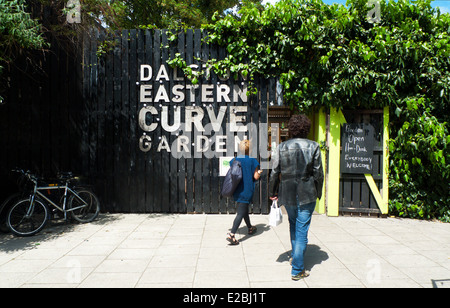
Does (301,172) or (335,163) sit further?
(335,163)

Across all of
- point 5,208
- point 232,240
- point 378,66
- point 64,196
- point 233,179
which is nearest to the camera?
point 232,240

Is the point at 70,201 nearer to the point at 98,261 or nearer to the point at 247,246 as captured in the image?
the point at 98,261

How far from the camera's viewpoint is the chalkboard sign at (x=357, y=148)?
646 cm

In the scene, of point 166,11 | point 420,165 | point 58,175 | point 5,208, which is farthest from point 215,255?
point 166,11

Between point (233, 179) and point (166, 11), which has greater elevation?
point (166, 11)

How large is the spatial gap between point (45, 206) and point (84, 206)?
0.83 m

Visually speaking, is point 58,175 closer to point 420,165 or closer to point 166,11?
point 420,165

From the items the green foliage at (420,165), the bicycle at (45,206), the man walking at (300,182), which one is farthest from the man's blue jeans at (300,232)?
the bicycle at (45,206)

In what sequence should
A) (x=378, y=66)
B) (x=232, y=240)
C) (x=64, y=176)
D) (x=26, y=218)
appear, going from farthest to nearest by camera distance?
(x=378, y=66) < (x=64, y=176) < (x=26, y=218) < (x=232, y=240)

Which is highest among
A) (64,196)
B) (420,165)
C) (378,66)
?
(378,66)

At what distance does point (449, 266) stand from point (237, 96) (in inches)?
190

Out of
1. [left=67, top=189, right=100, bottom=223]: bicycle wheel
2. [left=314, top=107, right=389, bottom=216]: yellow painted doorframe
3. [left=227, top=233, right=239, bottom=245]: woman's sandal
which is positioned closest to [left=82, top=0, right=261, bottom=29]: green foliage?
[left=314, top=107, right=389, bottom=216]: yellow painted doorframe

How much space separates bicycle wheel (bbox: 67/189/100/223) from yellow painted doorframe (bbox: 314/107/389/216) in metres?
5.03

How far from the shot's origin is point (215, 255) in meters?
4.27
